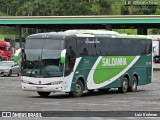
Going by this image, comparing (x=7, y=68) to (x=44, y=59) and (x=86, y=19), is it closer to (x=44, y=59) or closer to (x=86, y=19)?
(x=86, y=19)

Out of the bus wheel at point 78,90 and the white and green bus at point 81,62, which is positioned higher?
the white and green bus at point 81,62

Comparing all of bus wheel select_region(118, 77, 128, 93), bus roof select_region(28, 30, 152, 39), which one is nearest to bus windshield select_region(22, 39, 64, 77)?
bus roof select_region(28, 30, 152, 39)

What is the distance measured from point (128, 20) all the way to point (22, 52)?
3784 cm

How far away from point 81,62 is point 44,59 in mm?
2136

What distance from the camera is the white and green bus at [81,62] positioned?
83.2ft

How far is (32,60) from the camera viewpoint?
84.0 feet

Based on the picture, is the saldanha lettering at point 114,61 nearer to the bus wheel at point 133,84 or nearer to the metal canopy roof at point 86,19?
the bus wheel at point 133,84

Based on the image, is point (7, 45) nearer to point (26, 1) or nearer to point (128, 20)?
point (128, 20)

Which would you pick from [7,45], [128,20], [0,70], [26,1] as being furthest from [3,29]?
[0,70]

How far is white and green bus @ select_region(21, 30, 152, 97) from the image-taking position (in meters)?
25.4

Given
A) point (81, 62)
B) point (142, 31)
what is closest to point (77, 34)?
point (81, 62)

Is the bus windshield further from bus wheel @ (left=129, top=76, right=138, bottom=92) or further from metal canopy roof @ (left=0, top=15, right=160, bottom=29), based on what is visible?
metal canopy roof @ (left=0, top=15, right=160, bottom=29)

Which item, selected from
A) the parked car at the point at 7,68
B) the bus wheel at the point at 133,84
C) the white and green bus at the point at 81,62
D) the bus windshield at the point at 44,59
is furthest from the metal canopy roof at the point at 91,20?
the bus windshield at the point at 44,59

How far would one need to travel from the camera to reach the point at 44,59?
25.4 metres
